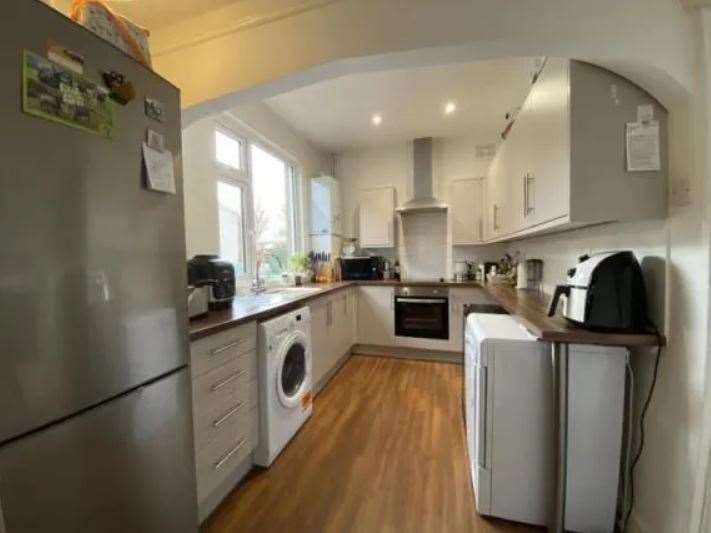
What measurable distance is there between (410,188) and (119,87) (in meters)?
3.53

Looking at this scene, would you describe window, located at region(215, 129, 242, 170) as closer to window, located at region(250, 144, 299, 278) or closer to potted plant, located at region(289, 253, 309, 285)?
window, located at region(250, 144, 299, 278)

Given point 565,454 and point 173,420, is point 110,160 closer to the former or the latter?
point 173,420

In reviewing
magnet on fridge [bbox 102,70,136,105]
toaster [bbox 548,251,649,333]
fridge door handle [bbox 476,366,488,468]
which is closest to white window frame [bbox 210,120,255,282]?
magnet on fridge [bbox 102,70,136,105]

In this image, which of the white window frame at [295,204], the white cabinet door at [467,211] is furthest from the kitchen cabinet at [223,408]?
the white cabinet door at [467,211]

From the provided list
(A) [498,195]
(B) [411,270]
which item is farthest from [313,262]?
(A) [498,195]

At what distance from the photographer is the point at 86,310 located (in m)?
0.79

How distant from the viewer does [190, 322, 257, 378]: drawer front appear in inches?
52.9

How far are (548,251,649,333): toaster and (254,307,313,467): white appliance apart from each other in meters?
1.56

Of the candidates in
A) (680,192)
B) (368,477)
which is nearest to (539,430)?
(368,477)

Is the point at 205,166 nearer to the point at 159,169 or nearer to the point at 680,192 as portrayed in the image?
the point at 159,169

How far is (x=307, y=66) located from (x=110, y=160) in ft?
Result: 2.88

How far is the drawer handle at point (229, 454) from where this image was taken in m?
1.48

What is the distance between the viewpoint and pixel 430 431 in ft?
7.15

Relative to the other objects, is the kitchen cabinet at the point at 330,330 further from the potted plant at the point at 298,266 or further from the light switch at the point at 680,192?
the light switch at the point at 680,192
